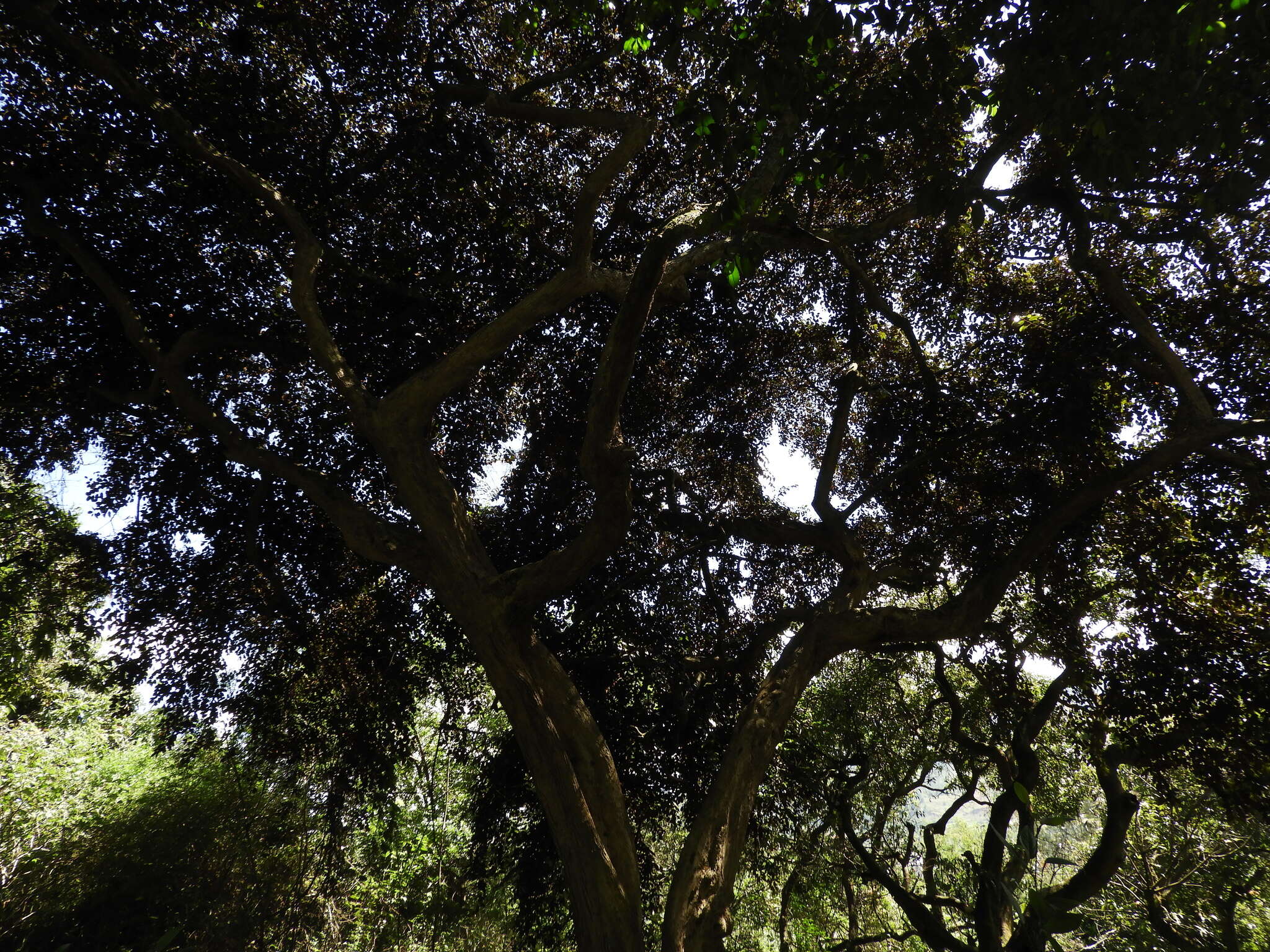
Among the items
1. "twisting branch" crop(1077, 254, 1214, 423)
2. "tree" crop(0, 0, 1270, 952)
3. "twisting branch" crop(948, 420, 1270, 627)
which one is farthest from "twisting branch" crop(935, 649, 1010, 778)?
"twisting branch" crop(1077, 254, 1214, 423)

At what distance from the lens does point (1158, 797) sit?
22.9 ft

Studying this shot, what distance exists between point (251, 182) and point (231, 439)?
1.89m

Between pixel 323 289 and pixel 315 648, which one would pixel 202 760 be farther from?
pixel 323 289

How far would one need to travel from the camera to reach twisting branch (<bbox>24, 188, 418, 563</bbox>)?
4.47 metres

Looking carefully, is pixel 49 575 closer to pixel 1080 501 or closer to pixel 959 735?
pixel 959 735

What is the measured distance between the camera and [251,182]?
4891 mm

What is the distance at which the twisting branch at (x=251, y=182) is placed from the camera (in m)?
4.57

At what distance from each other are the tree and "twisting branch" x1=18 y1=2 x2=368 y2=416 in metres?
0.03

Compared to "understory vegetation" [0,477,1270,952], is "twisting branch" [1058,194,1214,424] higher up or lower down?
higher up

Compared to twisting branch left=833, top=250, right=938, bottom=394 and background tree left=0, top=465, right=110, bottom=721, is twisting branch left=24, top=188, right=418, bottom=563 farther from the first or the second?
twisting branch left=833, top=250, right=938, bottom=394

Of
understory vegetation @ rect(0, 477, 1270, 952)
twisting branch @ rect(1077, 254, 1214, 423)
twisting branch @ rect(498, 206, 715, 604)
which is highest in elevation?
twisting branch @ rect(1077, 254, 1214, 423)

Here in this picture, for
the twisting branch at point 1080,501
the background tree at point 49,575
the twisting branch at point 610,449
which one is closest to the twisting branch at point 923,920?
the twisting branch at point 1080,501

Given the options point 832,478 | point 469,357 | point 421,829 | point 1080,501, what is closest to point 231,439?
point 469,357

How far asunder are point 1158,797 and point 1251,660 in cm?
281
